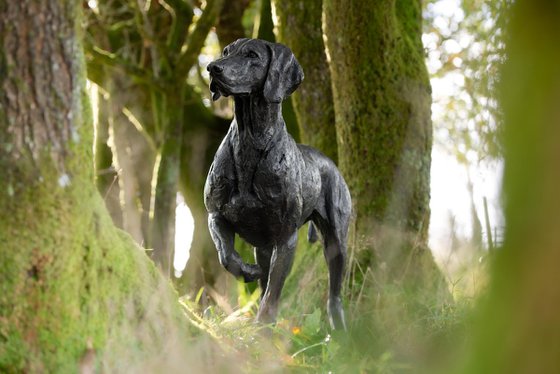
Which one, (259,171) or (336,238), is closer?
(259,171)

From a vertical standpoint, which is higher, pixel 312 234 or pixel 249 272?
pixel 312 234

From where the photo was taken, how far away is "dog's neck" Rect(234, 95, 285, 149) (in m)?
5.70

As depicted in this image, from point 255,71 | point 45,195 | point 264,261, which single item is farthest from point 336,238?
point 45,195

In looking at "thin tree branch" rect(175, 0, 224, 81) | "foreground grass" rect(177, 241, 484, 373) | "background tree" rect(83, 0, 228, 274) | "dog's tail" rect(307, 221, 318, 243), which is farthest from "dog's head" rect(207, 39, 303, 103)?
"thin tree branch" rect(175, 0, 224, 81)

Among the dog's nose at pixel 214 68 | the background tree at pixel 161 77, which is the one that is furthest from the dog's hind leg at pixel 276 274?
the background tree at pixel 161 77

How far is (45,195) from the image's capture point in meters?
4.01

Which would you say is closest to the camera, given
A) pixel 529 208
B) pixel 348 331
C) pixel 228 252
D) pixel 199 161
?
pixel 529 208

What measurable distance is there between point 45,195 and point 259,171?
1.98 metres

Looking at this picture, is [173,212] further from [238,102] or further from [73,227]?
[73,227]

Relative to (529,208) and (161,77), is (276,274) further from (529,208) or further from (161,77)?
(161,77)

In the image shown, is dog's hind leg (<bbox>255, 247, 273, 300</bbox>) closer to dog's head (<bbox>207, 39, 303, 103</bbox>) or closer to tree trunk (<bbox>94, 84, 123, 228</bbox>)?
dog's head (<bbox>207, 39, 303, 103</bbox>)

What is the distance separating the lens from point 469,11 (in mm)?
11359

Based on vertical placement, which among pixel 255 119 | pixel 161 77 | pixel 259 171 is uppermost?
pixel 161 77

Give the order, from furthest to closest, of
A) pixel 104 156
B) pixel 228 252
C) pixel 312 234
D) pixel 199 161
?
pixel 104 156 → pixel 199 161 → pixel 312 234 → pixel 228 252
